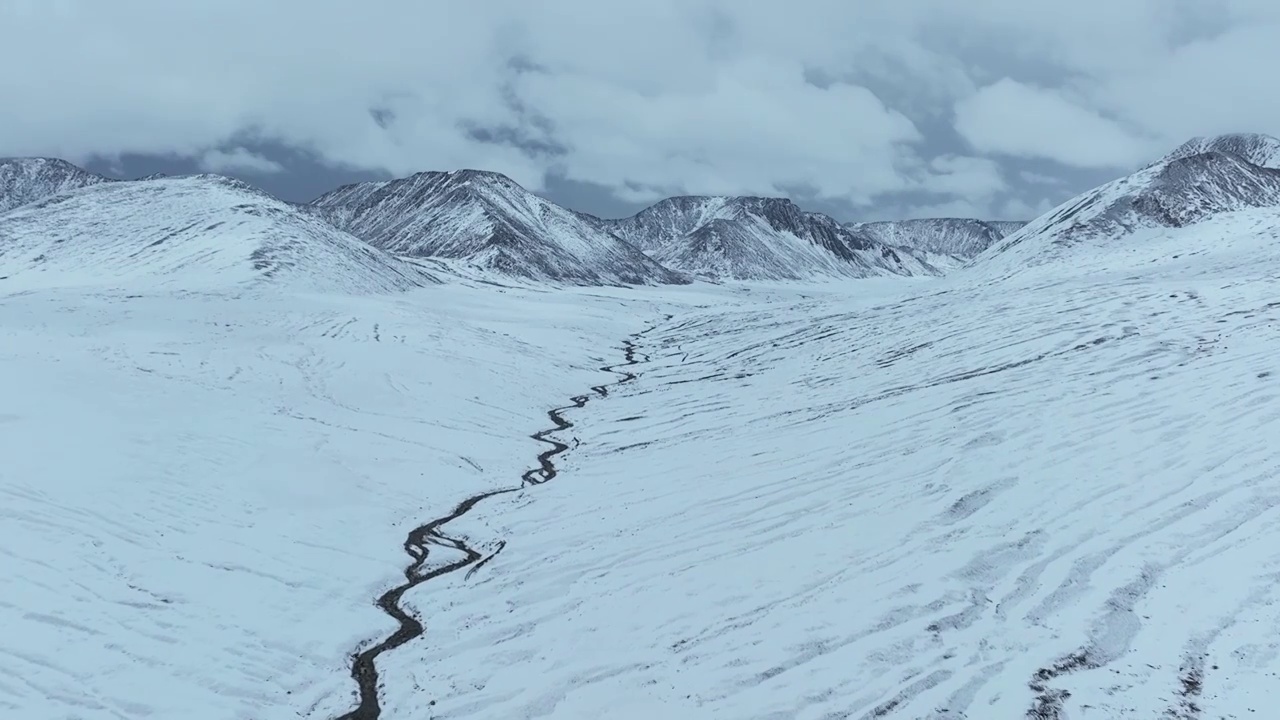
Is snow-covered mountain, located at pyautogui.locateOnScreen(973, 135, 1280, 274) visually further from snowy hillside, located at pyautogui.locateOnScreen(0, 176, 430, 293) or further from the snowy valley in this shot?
snowy hillside, located at pyautogui.locateOnScreen(0, 176, 430, 293)

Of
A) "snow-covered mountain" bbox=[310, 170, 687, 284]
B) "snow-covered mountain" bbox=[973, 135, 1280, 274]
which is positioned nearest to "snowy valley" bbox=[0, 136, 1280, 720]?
"snow-covered mountain" bbox=[973, 135, 1280, 274]

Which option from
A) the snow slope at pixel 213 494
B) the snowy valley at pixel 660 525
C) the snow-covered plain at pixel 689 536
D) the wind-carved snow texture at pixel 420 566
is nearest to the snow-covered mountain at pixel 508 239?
the snow slope at pixel 213 494

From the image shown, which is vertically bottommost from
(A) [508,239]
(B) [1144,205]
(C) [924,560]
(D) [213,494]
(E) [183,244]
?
(C) [924,560]

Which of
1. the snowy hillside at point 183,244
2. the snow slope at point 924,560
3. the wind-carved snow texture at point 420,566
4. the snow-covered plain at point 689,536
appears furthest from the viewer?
the snowy hillside at point 183,244

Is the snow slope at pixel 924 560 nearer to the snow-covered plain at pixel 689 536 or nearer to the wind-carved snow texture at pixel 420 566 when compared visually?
the snow-covered plain at pixel 689 536

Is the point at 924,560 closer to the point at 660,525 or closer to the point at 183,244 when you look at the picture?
the point at 660,525

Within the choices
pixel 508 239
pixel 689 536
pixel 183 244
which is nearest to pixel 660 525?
pixel 689 536
